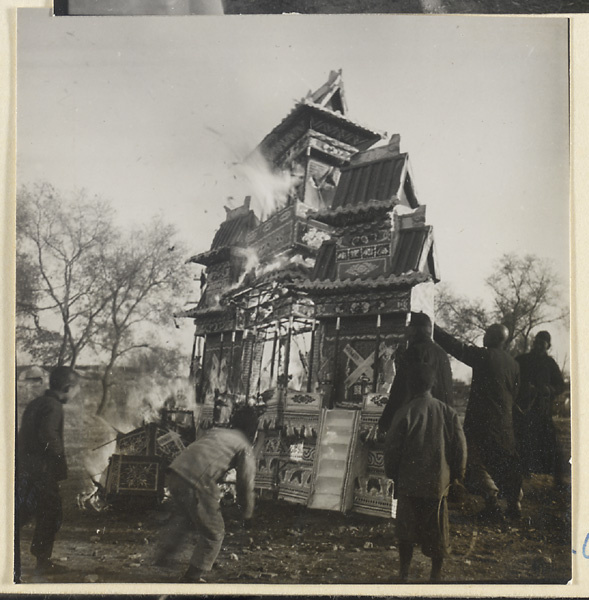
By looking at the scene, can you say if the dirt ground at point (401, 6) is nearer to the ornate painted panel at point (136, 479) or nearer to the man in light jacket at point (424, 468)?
the man in light jacket at point (424, 468)

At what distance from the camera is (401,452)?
13.2ft

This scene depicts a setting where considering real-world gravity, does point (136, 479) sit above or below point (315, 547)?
above

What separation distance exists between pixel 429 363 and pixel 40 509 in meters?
2.66

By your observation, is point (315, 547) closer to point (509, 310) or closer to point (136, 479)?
point (136, 479)

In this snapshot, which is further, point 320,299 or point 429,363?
point 320,299

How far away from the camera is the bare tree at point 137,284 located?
13.9 ft

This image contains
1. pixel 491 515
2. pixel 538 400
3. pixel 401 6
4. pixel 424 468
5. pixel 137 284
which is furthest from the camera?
pixel 401 6

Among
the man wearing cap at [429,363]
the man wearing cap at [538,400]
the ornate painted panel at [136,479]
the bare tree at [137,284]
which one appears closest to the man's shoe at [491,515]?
the man wearing cap at [538,400]

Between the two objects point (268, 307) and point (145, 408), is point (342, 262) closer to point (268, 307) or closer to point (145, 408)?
point (268, 307)

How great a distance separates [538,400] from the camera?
4164 mm

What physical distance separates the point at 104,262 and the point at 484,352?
8.48 ft

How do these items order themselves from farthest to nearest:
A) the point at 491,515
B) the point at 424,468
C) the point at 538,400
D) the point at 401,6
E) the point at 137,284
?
the point at 401,6 < the point at 137,284 < the point at 538,400 < the point at 491,515 < the point at 424,468

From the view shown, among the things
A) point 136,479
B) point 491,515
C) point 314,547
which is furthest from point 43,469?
point 491,515

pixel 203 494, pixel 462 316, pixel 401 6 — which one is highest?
pixel 401 6
